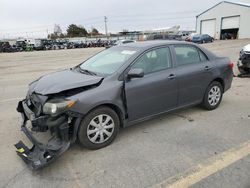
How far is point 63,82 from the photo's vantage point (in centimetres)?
366

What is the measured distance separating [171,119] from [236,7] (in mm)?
50894

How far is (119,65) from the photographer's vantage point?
13.1 ft

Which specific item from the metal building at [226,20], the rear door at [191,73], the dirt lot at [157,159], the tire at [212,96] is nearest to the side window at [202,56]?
the rear door at [191,73]

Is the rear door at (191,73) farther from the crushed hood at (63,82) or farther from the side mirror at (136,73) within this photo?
the crushed hood at (63,82)

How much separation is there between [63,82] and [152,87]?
1456 millimetres

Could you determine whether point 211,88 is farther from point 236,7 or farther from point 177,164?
point 236,7

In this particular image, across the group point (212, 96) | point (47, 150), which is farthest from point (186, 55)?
point (47, 150)

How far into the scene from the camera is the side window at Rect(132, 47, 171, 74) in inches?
161

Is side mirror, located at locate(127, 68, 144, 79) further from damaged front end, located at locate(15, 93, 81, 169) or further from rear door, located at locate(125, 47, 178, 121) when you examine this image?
damaged front end, located at locate(15, 93, 81, 169)

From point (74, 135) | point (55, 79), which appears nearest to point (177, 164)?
point (74, 135)

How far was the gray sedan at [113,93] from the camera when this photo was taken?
3299 millimetres

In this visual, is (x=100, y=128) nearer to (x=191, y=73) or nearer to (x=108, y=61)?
(x=108, y=61)

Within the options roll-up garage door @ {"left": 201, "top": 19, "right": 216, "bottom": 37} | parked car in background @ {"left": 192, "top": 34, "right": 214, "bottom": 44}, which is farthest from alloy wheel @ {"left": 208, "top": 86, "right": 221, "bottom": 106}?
roll-up garage door @ {"left": 201, "top": 19, "right": 216, "bottom": 37}

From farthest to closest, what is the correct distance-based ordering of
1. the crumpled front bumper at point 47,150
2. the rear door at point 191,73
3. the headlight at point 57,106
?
the rear door at point 191,73
the headlight at point 57,106
the crumpled front bumper at point 47,150
